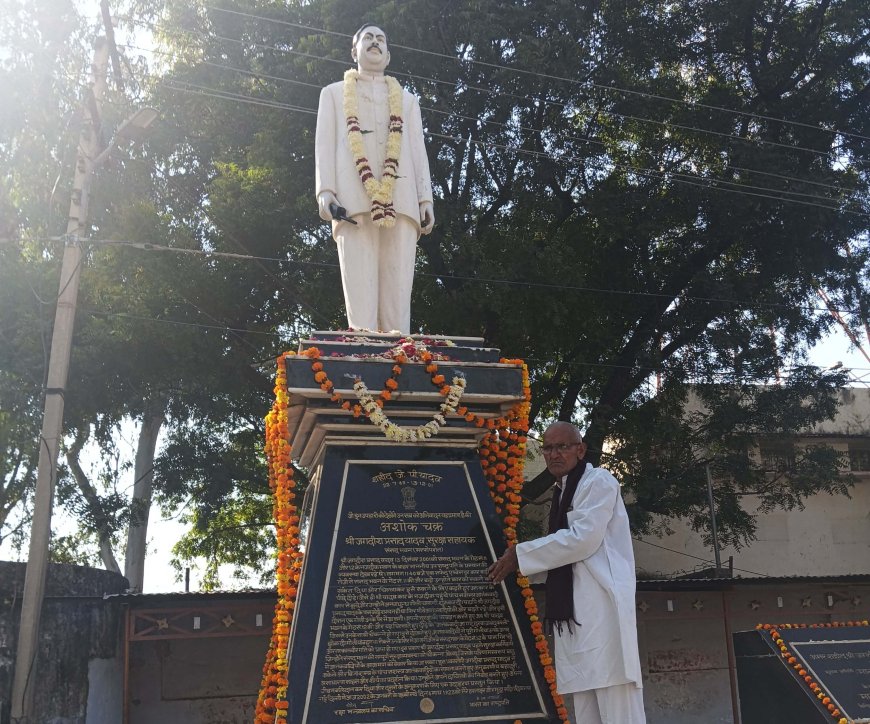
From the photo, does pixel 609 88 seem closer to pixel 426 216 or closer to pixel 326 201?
pixel 426 216

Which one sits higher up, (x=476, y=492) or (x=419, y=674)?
(x=476, y=492)

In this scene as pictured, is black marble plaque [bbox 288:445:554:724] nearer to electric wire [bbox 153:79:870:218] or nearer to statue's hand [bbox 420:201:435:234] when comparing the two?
statue's hand [bbox 420:201:435:234]

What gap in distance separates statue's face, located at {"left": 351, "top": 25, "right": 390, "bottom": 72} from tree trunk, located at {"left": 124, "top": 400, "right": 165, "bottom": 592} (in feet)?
24.2

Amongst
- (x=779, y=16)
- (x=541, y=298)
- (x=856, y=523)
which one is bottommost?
(x=856, y=523)

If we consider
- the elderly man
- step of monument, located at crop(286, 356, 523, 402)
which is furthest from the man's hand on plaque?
step of monument, located at crop(286, 356, 523, 402)

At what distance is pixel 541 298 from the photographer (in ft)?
39.4

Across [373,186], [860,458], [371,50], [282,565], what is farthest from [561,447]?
[860,458]

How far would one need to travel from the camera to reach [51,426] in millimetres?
8945

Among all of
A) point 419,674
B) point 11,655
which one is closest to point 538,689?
point 419,674

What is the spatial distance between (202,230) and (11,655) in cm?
612

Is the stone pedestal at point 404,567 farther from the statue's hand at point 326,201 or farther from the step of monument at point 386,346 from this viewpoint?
the statue's hand at point 326,201

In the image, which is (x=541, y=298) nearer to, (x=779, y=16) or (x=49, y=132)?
(x=779, y=16)

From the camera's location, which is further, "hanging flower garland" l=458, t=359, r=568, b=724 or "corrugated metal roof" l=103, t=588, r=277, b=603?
"corrugated metal roof" l=103, t=588, r=277, b=603

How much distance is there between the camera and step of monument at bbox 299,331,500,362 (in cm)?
536
